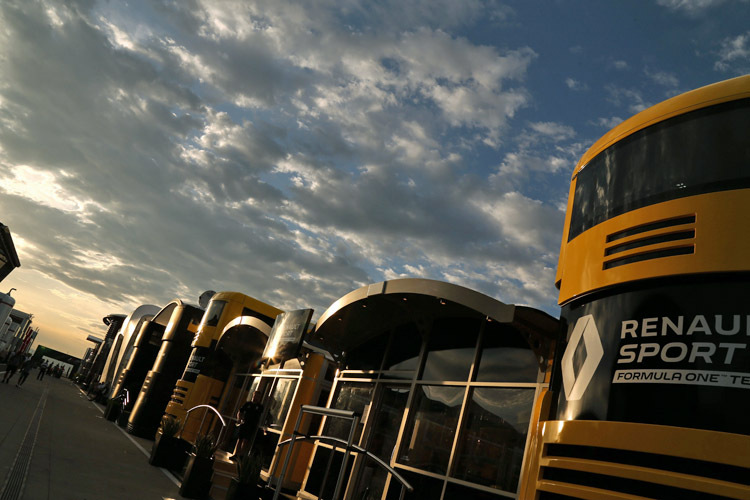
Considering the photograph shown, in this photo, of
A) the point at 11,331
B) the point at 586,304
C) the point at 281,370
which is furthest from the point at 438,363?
the point at 11,331

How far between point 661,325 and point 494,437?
5.16 meters

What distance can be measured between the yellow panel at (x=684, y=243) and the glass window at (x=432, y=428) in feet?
16.9

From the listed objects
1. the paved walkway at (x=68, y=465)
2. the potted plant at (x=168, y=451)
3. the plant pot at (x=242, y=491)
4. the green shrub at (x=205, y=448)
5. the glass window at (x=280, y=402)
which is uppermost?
the glass window at (x=280, y=402)

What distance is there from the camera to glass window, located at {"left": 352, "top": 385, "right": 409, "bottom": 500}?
972 cm

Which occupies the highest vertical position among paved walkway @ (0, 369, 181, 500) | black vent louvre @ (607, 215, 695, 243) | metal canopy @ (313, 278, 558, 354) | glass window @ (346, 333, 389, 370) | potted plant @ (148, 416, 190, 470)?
metal canopy @ (313, 278, 558, 354)

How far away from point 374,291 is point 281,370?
24.3 feet

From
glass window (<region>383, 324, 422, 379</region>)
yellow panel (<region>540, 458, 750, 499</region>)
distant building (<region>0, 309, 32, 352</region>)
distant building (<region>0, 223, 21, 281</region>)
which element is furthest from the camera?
distant building (<region>0, 309, 32, 352</region>)

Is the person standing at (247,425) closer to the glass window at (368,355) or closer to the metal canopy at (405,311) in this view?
the metal canopy at (405,311)

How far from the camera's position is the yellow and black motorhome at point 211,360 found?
65.5 feet

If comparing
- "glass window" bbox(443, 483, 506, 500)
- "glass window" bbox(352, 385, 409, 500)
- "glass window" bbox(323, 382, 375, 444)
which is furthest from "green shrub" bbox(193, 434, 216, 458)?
"glass window" bbox(443, 483, 506, 500)

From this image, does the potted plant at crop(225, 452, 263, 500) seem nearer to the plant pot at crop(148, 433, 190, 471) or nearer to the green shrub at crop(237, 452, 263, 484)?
the green shrub at crop(237, 452, 263, 484)

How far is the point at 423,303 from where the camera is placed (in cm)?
988

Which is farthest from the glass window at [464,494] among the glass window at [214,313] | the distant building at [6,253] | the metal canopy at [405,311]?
the distant building at [6,253]

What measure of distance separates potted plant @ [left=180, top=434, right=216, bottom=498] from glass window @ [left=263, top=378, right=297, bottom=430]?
3448 millimetres
